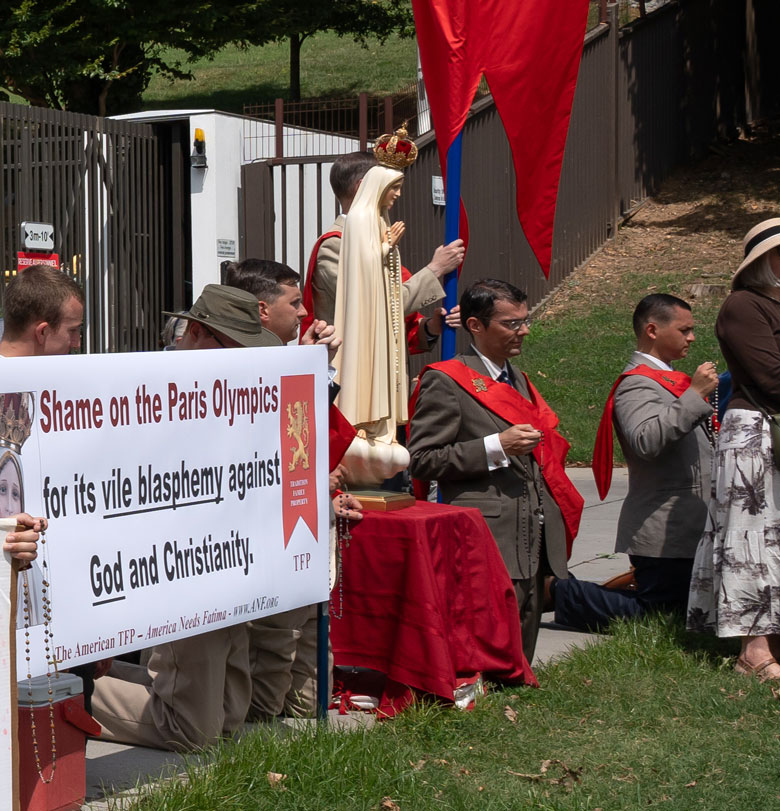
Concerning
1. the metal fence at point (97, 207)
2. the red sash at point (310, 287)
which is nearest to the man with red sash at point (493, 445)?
the red sash at point (310, 287)

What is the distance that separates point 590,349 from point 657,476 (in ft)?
24.9

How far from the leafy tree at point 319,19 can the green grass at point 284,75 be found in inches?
132

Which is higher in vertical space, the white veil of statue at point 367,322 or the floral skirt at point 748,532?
the white veil of statue at point 367,322

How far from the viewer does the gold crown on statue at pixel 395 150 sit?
17.5 ft

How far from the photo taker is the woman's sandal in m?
5.57

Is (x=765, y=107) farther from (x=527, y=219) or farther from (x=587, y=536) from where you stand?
(x=527, y=219)

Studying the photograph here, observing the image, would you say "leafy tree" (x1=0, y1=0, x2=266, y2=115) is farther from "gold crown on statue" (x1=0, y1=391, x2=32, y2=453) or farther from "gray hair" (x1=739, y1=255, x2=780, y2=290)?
"gold crown on statue" (x1=0, y1=391, x2=32, y2=453)

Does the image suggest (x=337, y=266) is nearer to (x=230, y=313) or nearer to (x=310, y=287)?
(x=310, y=287)

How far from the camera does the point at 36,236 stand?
9.07 meters

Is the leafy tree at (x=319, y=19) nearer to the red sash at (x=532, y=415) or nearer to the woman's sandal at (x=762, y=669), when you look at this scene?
the red sash at (x=532, y=415)

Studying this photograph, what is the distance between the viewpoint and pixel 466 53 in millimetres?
6043

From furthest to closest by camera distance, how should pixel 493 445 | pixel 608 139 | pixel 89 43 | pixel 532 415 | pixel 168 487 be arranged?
pixel 89 43 < pixel 608 139 < pixel 532 415 < pixel 493 445 < pixel 168 487

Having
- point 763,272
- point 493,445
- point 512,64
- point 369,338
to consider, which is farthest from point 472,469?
point 512,64

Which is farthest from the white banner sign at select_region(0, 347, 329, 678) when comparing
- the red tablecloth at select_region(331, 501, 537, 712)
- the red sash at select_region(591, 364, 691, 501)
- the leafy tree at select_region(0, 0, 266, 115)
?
the leafy tree at select_region(0, 0, 266, 115)
